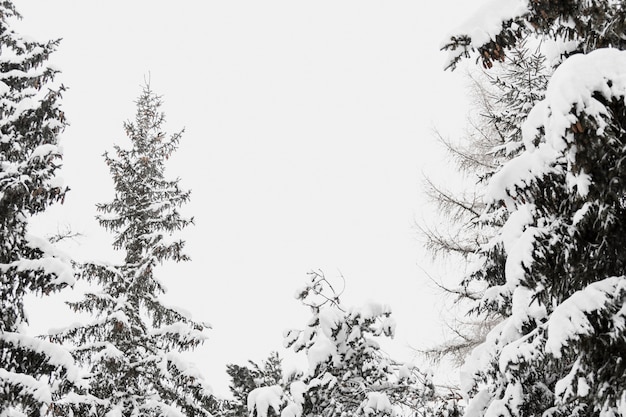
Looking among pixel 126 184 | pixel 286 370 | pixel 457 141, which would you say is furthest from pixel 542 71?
pixel 126 184

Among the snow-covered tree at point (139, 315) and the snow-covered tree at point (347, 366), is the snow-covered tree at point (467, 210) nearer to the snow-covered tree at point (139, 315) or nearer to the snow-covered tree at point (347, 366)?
the snow-covered tree at point (347, 366)

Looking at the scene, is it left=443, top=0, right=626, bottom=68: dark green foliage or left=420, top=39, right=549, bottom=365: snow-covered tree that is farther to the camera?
left=420, top=39, right=549, bottom=365: snow-covered tree

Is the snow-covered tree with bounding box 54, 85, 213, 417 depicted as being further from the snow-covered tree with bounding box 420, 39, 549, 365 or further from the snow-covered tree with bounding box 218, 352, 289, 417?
the snow-covered tree with bounding box 420, 39, 549, 365

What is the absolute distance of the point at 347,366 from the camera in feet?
21.3

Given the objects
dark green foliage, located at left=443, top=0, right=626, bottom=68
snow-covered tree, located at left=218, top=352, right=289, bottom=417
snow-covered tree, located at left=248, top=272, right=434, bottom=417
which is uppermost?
snow-covered tree, located at left=218, top=352, right=289, bottom=417

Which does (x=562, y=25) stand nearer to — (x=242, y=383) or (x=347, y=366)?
(x=347, y=366)

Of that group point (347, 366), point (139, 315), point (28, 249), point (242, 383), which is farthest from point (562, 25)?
point (242, 383)

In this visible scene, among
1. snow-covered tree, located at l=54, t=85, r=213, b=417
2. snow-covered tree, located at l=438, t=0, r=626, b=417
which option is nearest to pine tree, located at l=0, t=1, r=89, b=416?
snow-covered tree, located at l=54, t=85, r=213, b=417

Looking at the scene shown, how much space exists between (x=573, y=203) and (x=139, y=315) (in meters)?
11.6

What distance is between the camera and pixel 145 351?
1313cm

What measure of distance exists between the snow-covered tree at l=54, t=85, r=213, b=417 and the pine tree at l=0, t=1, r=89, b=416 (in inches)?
108

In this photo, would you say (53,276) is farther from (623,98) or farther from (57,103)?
(623,98)

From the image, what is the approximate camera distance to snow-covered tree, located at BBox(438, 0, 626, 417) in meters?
3.33


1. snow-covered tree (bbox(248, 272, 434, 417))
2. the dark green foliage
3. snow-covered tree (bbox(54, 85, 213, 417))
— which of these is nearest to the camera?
the dark green foliage
